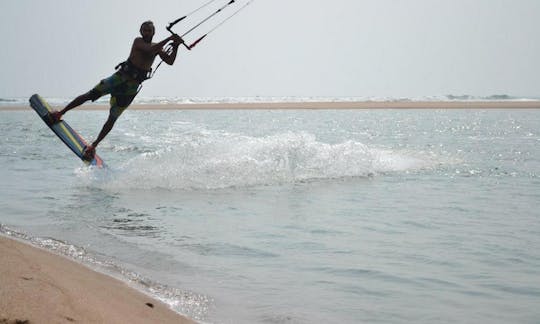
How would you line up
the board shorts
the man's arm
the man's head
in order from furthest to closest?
the board shorts → the man's head → the man's arm

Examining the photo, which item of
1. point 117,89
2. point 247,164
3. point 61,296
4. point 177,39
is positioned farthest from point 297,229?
point 247,164

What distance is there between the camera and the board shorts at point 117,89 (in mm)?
10359

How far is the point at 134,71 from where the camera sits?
10125 millimetres

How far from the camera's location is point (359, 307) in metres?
5.04

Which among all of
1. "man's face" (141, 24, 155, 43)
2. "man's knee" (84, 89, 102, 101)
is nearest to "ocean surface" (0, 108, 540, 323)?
"man's knee" (84, 89, 102, 101)

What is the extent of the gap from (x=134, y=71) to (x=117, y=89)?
0.57 meters

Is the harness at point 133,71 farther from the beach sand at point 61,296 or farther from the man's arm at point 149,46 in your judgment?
the beach sand at point 61,296

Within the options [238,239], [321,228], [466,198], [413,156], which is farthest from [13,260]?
[413,156]

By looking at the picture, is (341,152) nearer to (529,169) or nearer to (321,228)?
(529,169)

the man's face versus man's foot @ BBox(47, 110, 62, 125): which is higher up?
the man's face

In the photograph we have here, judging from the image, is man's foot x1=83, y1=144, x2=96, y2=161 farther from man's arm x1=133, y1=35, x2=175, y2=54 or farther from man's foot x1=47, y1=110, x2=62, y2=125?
man's arm x1=133, y1=35, x2=175, y2=54

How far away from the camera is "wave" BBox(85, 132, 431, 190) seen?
12578 mm

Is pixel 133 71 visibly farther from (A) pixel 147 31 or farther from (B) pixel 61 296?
(B) pixel 61 296

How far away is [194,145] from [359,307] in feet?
32.1
